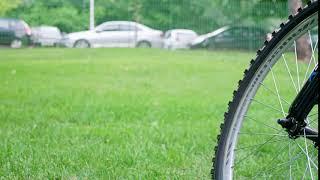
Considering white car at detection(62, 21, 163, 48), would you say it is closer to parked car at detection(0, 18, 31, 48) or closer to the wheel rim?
parked car at detection(0, 18, 31, 48)

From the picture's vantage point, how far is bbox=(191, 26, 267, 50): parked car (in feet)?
44.8

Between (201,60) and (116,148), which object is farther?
(201,60)

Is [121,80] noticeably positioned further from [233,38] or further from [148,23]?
[233,38]

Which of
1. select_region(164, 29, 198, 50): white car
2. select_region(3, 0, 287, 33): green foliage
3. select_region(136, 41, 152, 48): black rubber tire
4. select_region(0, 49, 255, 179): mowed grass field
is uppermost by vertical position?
select_region(3, 0, 287, 33): green foliage

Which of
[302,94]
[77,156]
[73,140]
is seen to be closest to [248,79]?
[302,94]

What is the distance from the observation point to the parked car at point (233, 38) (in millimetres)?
13648

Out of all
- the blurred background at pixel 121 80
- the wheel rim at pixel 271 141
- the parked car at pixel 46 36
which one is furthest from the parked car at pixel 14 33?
the wheel rim at pixel 271 141

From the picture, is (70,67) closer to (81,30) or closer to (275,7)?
(81,30)

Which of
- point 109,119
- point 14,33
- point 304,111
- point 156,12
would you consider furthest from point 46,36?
point 304,111

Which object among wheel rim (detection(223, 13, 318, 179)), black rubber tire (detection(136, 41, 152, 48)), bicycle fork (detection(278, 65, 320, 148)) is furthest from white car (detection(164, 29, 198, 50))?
bicycle fork (detection(278, 65, 320, 148))

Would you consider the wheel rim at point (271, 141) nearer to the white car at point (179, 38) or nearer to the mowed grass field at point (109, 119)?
the mowed grass field at point (109, 119)

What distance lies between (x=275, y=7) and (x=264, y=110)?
7698 mm

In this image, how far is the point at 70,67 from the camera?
10.8 meters

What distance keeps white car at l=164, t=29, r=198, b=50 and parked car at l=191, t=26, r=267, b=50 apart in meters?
0.14
